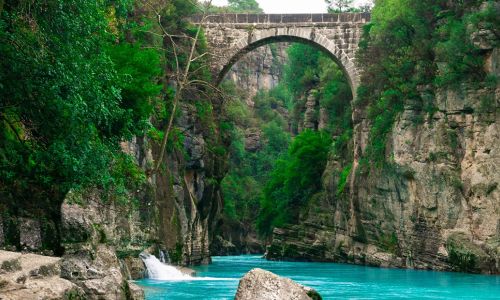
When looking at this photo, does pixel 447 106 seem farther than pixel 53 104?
Yes

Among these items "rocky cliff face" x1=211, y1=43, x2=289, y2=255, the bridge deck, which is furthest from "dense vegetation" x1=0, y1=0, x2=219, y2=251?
"rocky cliff face" x1=211, y1=43, x2=289, y2=255

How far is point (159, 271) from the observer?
2614 cm

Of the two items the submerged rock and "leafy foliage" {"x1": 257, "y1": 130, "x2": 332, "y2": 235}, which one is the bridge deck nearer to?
"leafy foliage" {"x1": 257, "y1": 130, "x2": 332, "y2": 235}

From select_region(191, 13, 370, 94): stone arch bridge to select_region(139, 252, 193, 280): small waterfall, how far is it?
52.6 feet

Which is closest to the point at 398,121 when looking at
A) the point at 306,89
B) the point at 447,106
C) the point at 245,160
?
the point at 447,106

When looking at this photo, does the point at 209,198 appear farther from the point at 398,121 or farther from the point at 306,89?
the point at 306,89

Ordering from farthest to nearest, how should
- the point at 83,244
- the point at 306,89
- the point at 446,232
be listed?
the point at 306,89 < the point at 446,232 < the point at 83,244

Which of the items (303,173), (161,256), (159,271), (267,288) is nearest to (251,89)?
(303,173)

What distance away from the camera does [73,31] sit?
13.8 metres

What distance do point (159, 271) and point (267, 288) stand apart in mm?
14352

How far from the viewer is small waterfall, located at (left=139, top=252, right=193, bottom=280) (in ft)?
84.7

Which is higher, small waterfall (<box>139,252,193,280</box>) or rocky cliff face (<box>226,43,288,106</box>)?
rocky cliff face (<box>226,43,288,106</box>)

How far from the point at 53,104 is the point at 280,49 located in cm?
9828

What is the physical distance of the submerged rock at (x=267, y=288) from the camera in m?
12.2
